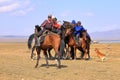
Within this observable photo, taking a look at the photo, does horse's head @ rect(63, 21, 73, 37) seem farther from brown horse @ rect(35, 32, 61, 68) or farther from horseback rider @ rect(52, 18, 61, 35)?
brown horse @ rect(35, 32, 61, 68)

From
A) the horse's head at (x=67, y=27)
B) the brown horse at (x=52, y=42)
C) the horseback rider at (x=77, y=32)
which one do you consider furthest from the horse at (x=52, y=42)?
the horseback rider at (x=77, y=32)

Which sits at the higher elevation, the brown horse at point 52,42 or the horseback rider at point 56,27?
the horseback rider at point 56,27

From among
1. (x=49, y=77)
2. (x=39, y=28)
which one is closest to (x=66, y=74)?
(x=49, y=77)

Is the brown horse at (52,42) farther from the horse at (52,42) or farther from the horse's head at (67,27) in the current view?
the horse's head at (67,27)

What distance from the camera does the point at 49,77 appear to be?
1697 centimetres

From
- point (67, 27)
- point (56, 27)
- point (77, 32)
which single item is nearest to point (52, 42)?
point (56, 27)

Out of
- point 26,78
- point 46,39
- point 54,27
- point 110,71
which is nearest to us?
point 26,78

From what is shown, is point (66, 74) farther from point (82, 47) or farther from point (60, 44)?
point (82, 47)

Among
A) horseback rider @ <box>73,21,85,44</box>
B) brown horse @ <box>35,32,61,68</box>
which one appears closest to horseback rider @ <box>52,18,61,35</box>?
brown horse @ <box>35,32,61,68</box>

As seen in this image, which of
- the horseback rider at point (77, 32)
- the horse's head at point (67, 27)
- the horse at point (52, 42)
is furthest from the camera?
the horseback rider at point (77, 32)

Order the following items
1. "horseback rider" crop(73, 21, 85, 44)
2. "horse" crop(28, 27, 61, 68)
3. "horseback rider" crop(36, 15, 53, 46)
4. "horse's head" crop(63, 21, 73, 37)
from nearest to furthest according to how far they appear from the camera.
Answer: "horse" crop(28, 27, 61, 68)
"horseback rider" crop(36, 15, 53, 46)
"horse's head" crop(63, 21, 73, 37)
"horseback rider" crop(73, 21, 85, 44)

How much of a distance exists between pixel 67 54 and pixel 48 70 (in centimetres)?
736

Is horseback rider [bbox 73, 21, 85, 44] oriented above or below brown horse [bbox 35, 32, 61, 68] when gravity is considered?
above

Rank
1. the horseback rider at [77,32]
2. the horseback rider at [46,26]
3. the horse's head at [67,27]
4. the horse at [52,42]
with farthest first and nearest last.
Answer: the horseback rider at [77,32] → the horse's head at [67,27] → the horseback rider at [46,26] → the horse at [52,42]
